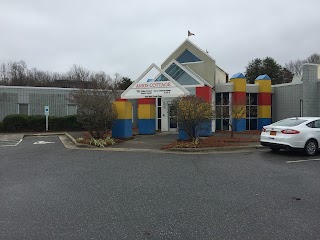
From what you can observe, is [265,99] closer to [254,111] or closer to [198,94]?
[254,111]

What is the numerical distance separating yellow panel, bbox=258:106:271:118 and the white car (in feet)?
38.1

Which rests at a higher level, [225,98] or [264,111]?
[225,98]

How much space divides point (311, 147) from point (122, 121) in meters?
9.76

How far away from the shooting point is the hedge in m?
23.8

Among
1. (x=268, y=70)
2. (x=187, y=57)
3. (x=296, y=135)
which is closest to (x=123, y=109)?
(x=187, y=57)

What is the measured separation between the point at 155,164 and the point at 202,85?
1152 centimetres

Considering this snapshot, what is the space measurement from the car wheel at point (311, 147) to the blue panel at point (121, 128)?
31.1 ft

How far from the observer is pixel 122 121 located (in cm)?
1759

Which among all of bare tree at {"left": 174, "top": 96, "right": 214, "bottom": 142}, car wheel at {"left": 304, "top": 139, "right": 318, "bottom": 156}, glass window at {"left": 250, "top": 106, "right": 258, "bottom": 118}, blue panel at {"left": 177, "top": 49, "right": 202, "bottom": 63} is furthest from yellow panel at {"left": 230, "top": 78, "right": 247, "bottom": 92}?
car wheel at {"left": 304, "top": 139, "right": 318, "bottom": 156}

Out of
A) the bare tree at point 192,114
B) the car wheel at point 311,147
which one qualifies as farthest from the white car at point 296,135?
the bare tree at point 192,114

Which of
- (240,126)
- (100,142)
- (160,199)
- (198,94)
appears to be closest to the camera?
(160,199)

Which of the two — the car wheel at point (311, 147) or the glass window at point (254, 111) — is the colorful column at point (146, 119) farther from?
the car wheel at point (311, 147)

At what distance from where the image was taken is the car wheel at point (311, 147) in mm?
11617

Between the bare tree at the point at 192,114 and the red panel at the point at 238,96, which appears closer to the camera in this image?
the bare tree at the point at 192,114
